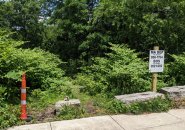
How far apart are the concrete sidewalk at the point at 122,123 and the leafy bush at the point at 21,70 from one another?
1991mm

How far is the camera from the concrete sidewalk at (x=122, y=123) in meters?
5.85

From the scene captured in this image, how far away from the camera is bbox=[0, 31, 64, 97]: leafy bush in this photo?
794cm

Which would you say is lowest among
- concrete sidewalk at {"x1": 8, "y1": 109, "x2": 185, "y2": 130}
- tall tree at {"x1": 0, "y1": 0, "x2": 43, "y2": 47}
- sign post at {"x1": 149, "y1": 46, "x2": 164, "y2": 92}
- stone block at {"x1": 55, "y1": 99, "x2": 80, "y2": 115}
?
concrete sidewalk at {"x1": 8, "y1": 109, "x2": 185, "y2": 130}

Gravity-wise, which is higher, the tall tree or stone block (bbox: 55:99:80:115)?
the tall tree

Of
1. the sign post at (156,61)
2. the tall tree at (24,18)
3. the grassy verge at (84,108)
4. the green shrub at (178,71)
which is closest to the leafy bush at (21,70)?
the grassy verge at (84,108)

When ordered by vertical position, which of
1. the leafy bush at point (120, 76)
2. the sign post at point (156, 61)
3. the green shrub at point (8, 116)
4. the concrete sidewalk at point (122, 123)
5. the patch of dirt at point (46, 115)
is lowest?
the concrete sidewalk at point (122, 123)

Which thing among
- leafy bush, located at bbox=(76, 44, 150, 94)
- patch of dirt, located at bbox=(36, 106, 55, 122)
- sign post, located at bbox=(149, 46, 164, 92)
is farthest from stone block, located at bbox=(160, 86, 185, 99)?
patch of dirt, located at bbox=(36, 106, 55, 122)

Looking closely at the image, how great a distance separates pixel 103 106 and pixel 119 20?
6847 mm

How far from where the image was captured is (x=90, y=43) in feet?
57.5

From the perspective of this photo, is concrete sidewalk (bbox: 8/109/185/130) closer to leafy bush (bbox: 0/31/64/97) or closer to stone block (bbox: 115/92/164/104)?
stone block (bbox: 115/92/164/104)

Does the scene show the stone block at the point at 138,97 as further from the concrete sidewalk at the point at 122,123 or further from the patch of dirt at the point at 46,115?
the patch of dirt at the point at 46,115

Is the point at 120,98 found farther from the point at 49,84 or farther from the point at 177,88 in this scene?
the point at 49,84

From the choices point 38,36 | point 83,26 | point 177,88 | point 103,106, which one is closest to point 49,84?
point 103,106

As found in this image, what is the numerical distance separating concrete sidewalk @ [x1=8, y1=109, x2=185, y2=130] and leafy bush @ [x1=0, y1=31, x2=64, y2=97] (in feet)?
6.53
